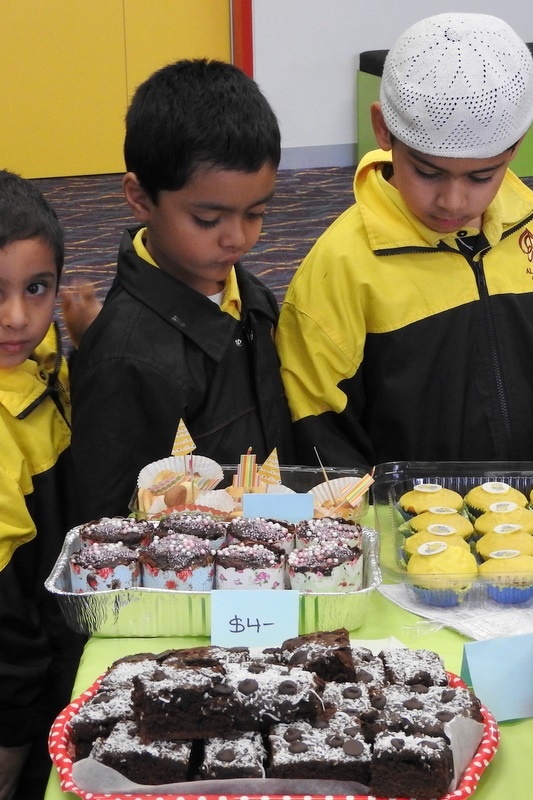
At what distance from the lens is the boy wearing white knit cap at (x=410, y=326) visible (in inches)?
75.6

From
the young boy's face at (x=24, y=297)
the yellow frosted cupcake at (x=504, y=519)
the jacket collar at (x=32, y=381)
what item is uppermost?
the young boy's face at (x=24, y=297)

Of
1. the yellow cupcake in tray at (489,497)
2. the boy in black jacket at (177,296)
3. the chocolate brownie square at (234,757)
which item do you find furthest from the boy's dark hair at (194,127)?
the chocolate brownie square at (234,757)

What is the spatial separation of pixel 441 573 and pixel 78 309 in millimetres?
1032

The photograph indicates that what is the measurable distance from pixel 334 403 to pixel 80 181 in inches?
228

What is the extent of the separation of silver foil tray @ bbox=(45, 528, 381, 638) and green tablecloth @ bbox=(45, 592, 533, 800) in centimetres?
2

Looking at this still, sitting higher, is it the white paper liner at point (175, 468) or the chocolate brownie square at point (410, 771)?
the chocolate brownie square at point (410, 771)

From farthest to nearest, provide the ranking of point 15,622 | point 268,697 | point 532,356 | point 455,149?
point 532,356
point 15,622
point 455,149
point 268,697

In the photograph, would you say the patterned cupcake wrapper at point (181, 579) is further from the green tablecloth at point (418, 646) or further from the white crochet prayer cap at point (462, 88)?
the white crochet prayer cap at point (462, 88)

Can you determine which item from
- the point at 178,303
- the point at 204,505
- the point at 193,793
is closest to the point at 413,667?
the point at 193,793

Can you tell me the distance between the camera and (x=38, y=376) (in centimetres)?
191

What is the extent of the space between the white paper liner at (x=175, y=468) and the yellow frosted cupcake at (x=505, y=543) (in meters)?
0.48

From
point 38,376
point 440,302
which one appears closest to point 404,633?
point 440,302

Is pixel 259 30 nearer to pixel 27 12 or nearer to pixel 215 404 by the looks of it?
pixel 27 12

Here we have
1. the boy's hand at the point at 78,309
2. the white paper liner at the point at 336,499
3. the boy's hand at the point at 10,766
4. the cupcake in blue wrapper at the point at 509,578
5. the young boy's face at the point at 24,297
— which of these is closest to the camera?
the cupcake in blue wrapper at the point at 509,578
